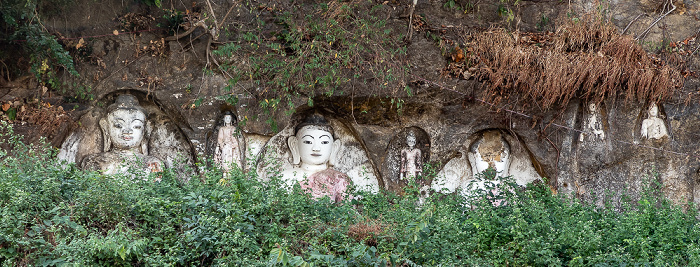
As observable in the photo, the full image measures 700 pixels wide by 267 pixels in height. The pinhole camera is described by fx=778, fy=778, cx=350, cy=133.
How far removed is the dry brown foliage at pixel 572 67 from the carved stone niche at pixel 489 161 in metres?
0.51

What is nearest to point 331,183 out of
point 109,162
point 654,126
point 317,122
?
point 317,122

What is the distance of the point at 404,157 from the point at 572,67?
193 cm

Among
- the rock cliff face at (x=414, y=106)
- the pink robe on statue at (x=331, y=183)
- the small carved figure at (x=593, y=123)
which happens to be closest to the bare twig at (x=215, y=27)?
the rock cliff face at (x=414, y=106)

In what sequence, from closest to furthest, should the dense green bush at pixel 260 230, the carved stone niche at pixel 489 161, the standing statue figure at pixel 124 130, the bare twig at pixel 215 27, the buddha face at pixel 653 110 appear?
the dense green bush at pixel 260 230 → the bare twig at pixel 215 27 → the standing statue figure at pixel 124 130 → the buddha face at pixel 653 110 → the carved stone niche at pixel 489 161

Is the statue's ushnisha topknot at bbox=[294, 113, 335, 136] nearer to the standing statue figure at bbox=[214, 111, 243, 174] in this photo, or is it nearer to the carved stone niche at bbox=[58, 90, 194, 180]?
the standing statue figure at bbox=[214, 111, 243, 174]

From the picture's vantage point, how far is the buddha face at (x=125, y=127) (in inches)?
309

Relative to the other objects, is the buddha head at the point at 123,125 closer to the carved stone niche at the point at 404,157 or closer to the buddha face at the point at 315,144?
the buddha face at the point at 315,144

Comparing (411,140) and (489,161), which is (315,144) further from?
(489,161)

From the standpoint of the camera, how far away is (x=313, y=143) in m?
8.09

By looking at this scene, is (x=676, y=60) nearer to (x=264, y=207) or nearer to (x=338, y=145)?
(x=338, y=145)

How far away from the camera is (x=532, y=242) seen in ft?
19.7

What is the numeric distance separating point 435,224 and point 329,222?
0.85m

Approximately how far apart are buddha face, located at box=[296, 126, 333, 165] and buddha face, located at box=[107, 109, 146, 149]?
1.67 m

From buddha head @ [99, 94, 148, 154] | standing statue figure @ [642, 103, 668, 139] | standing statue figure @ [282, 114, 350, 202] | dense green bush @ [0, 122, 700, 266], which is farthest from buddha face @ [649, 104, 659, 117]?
buddha head @ [99, 94, 148, 154]
